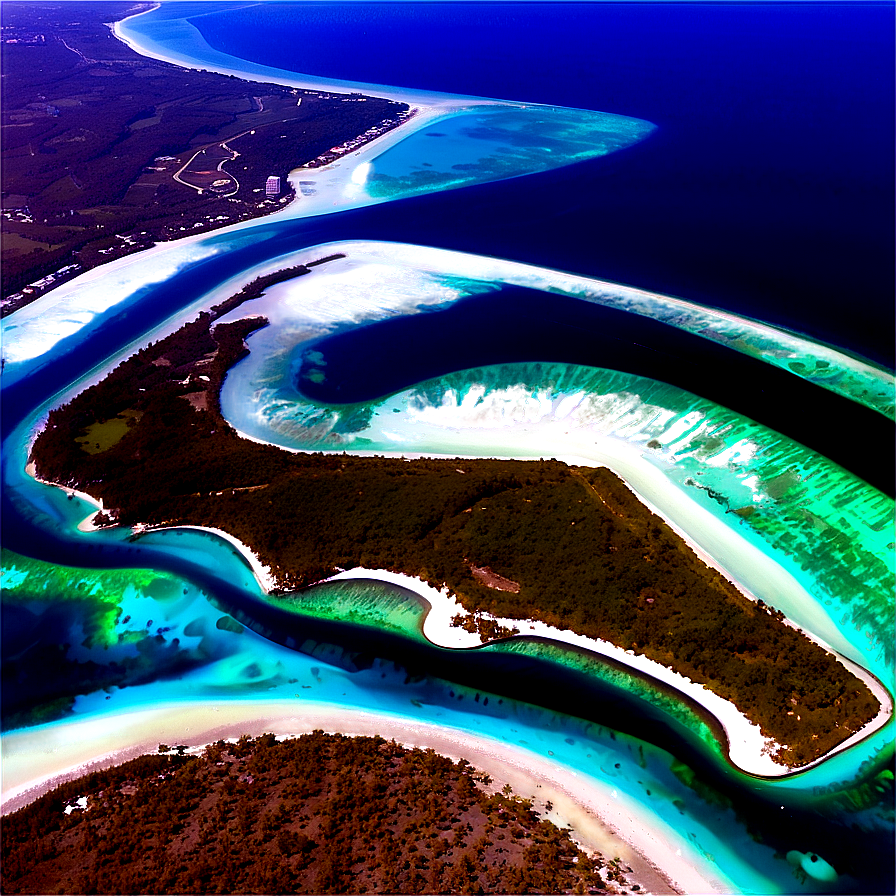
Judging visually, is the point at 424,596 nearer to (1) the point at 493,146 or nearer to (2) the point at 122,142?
(1) the point at 493,146

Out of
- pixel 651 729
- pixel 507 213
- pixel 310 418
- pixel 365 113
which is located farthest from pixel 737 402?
pixel 365 113

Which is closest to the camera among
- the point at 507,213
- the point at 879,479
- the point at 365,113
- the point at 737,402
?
the point at 879,479

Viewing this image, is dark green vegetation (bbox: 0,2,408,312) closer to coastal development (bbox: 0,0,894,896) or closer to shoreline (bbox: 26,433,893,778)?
coastal development (bbox: 0,0,894,896)

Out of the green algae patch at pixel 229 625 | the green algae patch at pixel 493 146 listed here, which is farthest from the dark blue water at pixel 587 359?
the green algae patch at pixel 493 146

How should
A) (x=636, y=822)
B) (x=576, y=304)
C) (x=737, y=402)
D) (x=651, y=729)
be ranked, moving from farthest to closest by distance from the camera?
(x=576, y=304)
(x=737, y=402)
(x=651, y=729)
(x=636, y=822)

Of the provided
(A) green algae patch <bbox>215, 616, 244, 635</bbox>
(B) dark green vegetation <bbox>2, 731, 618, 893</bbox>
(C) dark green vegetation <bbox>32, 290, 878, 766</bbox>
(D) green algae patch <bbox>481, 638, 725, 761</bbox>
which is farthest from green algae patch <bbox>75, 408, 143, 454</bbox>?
(D) green algae patch <bbox>481, 638, 725, 761</bbox>

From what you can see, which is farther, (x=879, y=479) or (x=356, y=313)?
(x=356, y=313)

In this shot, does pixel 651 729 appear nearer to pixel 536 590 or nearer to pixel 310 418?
pixel 536 590
